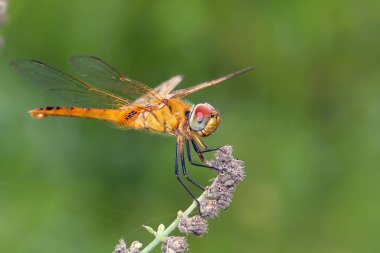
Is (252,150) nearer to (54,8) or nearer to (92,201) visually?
(92,201)

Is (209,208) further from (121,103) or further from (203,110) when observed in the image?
(121,103)

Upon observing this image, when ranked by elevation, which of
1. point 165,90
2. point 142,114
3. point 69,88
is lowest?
point 142,114

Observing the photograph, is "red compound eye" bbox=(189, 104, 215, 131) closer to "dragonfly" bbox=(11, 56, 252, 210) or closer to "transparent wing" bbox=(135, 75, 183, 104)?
"dragonfly" bbox=(11, 56, 252, 210)

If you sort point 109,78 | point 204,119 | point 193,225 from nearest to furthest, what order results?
point 193,225 < point 204,119 < point 109,78

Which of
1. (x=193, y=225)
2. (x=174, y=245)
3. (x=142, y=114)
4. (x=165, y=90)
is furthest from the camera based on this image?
(x=165, y=90)

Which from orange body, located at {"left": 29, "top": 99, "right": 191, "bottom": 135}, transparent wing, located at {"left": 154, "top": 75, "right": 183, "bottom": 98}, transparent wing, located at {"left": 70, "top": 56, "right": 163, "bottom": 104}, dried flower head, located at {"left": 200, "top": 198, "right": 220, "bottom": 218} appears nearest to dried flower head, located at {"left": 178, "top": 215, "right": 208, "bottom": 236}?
dried flower head, located at {"left": 200, "top": 198, "right": 220, "bottom": 218}

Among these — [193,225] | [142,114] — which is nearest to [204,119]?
[142,114]

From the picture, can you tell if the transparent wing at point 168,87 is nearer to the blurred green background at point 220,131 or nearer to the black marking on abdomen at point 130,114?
the black marking on abdomen at point 130,114

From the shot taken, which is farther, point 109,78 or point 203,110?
point 109,78
